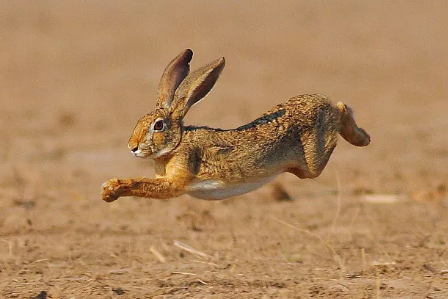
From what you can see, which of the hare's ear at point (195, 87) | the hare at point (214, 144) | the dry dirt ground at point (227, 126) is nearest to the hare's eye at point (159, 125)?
the hare at point (214, 144)

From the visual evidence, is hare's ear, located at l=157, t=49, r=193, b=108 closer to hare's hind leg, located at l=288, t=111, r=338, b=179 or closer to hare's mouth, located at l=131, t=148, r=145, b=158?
hare's mouth, located at l=131, t=148, r=145, b=158

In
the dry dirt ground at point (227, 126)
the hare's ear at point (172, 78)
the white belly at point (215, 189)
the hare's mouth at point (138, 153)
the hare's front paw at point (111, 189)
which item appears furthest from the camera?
the dry dirt ground at point (227, 126)

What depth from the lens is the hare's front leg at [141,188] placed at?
5234mm

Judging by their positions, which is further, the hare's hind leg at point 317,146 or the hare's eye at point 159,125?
the hare's hind leg at point 317,146

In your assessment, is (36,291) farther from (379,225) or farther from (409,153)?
(409,153)

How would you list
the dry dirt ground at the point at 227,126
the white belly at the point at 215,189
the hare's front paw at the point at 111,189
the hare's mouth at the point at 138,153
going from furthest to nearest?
the dry dirt ground at the point at 227,126 < the white belly at the point at 215,189 < the hare's mouth at the point at 138,153 < the hare's front paw at the point at 111,189

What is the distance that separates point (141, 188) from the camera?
17.4 ft

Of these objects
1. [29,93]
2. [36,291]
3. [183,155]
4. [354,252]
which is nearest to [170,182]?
[183,155]

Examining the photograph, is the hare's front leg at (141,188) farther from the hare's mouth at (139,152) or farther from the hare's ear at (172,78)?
the hare's ear at (172,78)

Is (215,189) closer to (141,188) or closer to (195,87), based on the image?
(141,188)

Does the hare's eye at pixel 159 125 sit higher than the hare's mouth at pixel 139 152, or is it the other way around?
the hare's eye at pixel 159 125

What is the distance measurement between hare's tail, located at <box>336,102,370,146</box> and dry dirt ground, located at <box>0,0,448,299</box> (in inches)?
27.0

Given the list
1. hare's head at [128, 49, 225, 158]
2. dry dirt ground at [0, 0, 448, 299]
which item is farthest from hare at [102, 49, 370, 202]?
dry dirt ground at [0, 0, 448, 299]

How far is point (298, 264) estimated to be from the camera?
6191 millimetres
